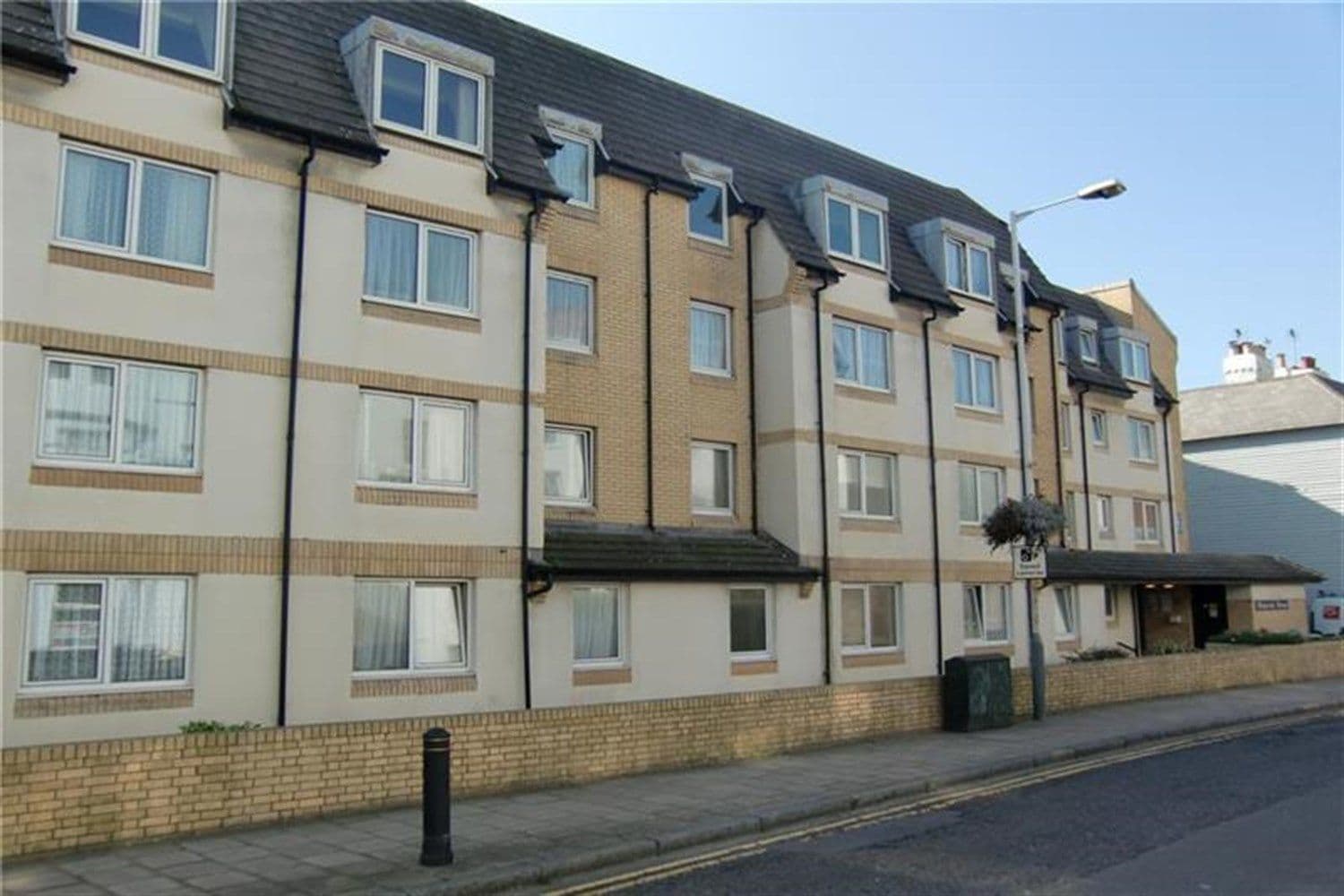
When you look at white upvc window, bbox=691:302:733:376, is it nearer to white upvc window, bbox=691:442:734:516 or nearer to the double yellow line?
white upvc window, bbox=691:442:734:516

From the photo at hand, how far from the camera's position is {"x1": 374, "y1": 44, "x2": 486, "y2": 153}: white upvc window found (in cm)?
1497

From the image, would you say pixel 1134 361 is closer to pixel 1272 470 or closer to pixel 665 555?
pixel 1272 470

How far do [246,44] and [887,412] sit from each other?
13070 mm

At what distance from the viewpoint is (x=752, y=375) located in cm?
2072

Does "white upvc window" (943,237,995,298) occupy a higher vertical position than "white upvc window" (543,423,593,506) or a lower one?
higher

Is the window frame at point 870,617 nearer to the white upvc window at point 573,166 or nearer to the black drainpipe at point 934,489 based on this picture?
the black drainpipe at point 934,489

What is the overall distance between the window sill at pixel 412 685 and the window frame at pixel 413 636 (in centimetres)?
3

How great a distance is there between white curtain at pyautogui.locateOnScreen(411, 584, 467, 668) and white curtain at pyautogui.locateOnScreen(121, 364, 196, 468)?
3391 millimetres

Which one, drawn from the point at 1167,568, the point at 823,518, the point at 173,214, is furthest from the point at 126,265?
the point at 1167,568

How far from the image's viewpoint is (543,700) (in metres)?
15.3

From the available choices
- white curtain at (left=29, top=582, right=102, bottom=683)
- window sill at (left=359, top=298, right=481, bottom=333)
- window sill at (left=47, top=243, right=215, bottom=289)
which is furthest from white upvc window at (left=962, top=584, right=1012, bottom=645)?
white curtain at (left=29, top=582, right=102, bottom=683)

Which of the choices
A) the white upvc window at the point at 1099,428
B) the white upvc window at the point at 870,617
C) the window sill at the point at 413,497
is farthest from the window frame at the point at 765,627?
the white upvc window at the point at 1099,428

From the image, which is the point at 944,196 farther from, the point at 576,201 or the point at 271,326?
the point at 271,326

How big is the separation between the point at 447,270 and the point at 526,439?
8.38 feet
